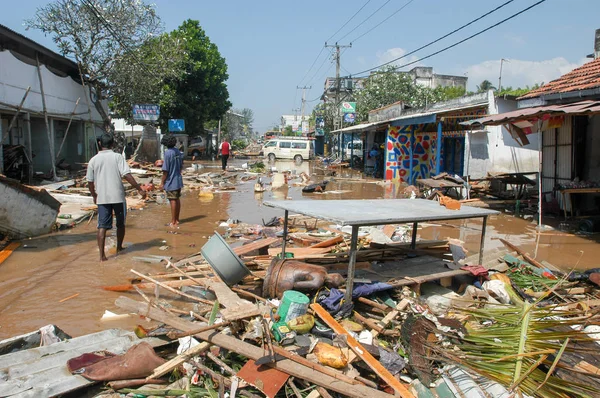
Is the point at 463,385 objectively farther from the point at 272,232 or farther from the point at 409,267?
the point at 272,232

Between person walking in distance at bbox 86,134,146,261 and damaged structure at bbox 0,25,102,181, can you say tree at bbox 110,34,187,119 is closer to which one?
damaged structure at bbox 0,25,102,181

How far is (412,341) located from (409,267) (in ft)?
5.56

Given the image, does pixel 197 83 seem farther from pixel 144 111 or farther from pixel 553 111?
pixel 553 111

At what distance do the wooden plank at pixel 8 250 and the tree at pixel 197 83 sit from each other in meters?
23.3

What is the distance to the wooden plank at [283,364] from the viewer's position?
9.69 feet

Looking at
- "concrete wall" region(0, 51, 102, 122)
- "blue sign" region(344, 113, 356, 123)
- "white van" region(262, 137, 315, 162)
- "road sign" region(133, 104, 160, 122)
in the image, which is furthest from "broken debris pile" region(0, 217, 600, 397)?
"white van" region(262, 137, 315, 162)

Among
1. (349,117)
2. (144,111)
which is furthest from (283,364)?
(349,117)

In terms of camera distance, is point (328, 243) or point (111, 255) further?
point (111, 255)

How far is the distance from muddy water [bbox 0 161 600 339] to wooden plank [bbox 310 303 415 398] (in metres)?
2.01

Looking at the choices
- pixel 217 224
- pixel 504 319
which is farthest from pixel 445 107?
pixel 504 319

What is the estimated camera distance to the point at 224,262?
445 cm

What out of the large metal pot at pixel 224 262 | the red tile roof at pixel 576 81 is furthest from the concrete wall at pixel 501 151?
the large metal pot at pixel 224 262

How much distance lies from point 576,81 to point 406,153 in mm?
10310

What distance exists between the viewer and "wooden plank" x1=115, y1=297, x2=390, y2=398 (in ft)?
9.69
